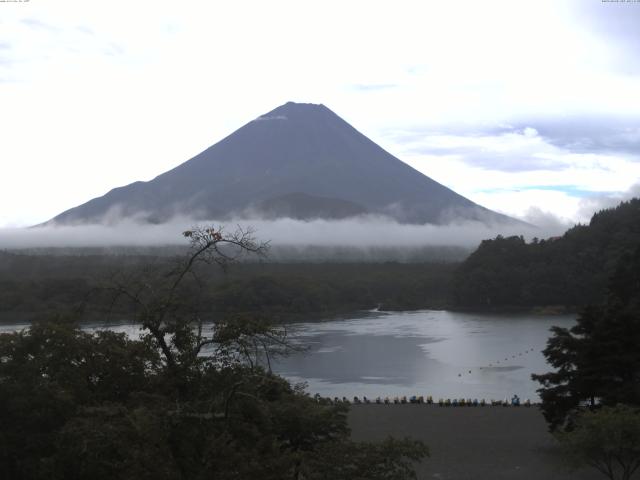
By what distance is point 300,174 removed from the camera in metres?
97.9

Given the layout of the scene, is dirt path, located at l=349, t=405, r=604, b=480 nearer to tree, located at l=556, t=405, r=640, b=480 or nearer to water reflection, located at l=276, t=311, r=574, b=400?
tree, located at l=556, t=405, r=640, b=480

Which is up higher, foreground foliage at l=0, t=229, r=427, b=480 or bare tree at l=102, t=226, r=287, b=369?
bare tree at l=102, t=226, r=287, b=369

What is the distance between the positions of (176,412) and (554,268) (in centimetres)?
4079

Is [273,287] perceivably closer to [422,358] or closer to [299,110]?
[422,358]

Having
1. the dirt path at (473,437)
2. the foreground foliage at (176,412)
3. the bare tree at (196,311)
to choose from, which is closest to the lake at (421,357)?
the dirt path at (473,437)

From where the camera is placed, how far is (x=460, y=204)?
103 metres

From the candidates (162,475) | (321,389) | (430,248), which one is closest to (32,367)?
(162,475)

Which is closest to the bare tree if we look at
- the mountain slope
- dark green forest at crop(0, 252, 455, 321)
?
dark green forest at crop(0, 252, 455, 321)

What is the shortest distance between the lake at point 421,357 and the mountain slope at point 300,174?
59516 mm

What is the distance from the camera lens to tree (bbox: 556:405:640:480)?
308 inches

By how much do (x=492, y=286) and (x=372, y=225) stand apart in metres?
48.6

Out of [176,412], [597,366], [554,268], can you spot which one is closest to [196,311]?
[176,412]

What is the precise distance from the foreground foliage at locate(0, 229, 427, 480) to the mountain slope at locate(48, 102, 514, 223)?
8498 cm

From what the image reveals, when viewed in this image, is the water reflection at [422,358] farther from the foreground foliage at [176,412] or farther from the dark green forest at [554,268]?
the foreground foliage at [176,412]
